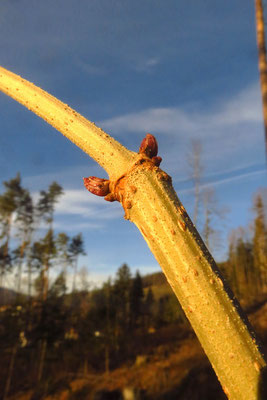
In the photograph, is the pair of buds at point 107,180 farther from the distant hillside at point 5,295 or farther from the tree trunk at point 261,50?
the distant hillside at point 5,295

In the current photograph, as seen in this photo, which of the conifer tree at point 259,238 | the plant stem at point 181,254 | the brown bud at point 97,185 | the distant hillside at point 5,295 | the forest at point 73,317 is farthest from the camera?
the distant hillside at point 5,295

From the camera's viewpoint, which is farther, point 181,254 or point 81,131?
point 81,131

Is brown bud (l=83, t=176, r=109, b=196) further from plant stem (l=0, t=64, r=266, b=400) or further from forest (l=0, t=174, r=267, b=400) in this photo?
forest (l=0, t=174, r=267, b=400)

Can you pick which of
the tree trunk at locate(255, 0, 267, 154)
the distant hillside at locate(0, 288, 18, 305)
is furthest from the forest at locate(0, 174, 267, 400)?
the tree trunk at locate(255, 0, 267, 154)

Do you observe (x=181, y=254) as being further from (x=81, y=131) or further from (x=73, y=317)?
(x=73, y=317)

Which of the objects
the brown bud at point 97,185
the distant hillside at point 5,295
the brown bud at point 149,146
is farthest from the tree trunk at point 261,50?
the distant hillside at point 5,295

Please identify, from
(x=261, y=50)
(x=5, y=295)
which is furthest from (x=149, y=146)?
(x=5, y=295)

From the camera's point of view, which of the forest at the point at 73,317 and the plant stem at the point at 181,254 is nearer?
the plant stem at the point at 181,254

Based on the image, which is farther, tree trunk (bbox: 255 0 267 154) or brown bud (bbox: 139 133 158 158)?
tree trunk (bbox: 255 0 267 154)
